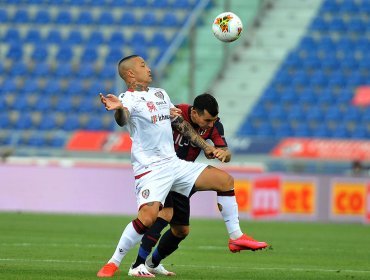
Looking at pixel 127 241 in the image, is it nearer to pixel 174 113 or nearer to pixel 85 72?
pixel 174 113

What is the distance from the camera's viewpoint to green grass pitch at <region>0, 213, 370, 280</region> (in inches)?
368

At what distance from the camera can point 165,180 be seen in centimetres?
882

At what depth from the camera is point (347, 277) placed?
907cm

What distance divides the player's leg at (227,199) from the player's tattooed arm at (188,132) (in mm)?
232

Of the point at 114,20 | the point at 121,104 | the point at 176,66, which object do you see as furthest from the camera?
the point at 114,20

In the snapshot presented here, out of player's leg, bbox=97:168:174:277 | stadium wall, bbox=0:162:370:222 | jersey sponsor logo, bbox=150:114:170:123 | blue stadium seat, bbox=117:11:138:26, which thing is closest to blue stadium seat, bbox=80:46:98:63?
blue stadium seat, bbox=117:11:138:26

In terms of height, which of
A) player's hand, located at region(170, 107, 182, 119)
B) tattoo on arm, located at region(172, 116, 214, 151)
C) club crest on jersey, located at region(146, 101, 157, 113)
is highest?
club crest on jersey, located at region(146, 101, 157, 113)

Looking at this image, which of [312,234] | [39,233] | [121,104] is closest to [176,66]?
[312,234]

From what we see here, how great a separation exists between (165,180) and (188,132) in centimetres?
61

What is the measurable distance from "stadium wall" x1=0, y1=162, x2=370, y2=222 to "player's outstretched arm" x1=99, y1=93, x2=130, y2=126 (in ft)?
41.6

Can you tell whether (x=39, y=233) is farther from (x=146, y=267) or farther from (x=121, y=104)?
(x=121, y=104)

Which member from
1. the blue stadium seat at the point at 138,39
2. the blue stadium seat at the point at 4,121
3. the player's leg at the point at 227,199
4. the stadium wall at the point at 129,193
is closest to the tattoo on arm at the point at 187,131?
the player's leg at the point at 227,199

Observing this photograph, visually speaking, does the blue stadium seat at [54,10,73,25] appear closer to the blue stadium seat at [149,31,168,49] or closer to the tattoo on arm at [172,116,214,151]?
the blue stadium seat at [149,31,168,49]

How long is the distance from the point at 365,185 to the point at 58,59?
1163cm
